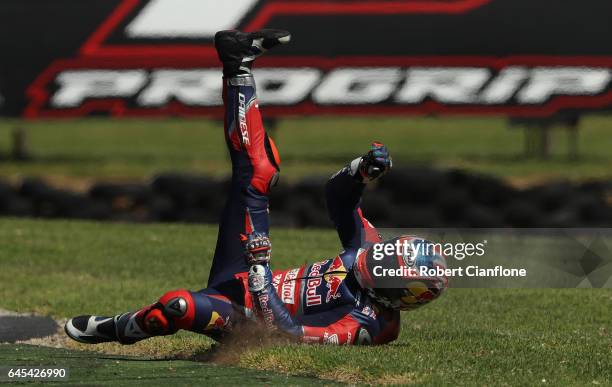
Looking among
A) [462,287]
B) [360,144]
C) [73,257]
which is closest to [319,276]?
[462,287]

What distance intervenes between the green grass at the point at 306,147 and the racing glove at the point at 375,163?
13787 mm

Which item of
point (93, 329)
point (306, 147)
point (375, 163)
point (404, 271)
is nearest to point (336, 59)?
point (306, 147)

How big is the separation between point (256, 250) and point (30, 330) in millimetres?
3679

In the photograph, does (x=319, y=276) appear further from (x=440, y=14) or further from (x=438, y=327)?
(x=440, y=14)

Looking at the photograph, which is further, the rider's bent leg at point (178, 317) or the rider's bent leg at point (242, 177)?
the rider's bent leg at point (242, 177)

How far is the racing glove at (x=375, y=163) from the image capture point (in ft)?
31.3

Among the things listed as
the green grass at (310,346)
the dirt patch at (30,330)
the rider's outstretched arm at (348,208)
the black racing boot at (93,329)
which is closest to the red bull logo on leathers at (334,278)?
the rider's outstretched arm at (348,208)

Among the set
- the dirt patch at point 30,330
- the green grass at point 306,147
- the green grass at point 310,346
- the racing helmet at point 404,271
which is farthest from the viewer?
the green grass at point 306,147

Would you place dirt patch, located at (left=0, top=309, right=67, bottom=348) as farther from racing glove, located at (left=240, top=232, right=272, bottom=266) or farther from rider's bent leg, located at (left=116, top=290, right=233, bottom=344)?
racing glove, located at (left=240, top=232, right=272, bottom=266)

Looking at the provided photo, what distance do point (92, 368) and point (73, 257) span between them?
6.66 m

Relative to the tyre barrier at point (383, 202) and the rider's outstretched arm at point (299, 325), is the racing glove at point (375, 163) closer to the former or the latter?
the rider's outstretched arm at point (299, 325)

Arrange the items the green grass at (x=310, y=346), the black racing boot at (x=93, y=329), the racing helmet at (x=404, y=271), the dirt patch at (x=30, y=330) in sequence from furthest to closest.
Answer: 1. the dirt patch at (x=30, y=330)
2. the black racing boot at (x=93, y=329)
3. the racing helmet at (x=404, y=271)
4. the green grass at (x=310, y=346)

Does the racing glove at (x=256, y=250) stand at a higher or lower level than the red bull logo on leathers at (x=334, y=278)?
higher

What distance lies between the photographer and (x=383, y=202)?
18.5 metres
